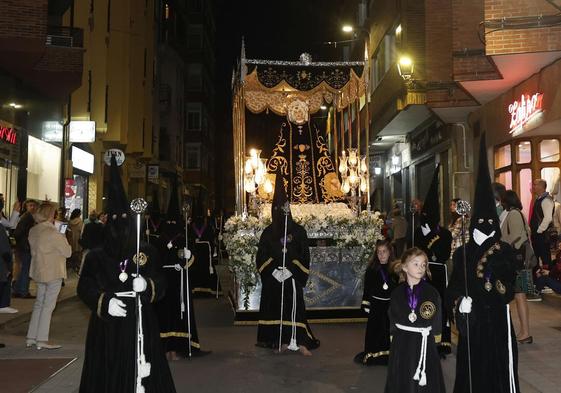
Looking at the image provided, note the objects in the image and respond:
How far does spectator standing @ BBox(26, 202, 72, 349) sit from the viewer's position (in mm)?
8633

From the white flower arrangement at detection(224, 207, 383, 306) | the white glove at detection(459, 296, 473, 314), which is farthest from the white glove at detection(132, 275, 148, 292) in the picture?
the white flower arrangement at detection(224, 207, 383, 306)

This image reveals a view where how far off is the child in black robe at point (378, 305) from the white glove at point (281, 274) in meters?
1.11

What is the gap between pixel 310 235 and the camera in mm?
11633

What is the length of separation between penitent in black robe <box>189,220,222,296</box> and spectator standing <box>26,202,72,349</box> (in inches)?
205

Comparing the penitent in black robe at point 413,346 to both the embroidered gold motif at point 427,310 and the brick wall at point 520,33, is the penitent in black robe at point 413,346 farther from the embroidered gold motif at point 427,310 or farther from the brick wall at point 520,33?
the brick wall at point 520,33

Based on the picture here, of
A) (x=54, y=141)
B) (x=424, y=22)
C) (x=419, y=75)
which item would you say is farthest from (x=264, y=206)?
(x=54, y=141)

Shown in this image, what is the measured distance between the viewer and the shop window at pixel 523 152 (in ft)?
50.2

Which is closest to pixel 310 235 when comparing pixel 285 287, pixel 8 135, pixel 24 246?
pixel 285 287

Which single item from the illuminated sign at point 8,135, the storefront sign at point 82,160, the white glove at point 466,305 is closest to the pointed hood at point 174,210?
the white glove at point 466,305

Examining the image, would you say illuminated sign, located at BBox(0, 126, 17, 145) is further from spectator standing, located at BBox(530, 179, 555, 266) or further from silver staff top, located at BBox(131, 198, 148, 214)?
spectator standing, located at BBox(530, 179, 555, 266)

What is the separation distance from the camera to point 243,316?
1090 cm

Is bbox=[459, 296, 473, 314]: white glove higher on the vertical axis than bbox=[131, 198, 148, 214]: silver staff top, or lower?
lower

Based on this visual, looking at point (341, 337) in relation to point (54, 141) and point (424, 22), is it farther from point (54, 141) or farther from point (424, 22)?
point (54, 141)

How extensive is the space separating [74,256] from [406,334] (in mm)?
14687
